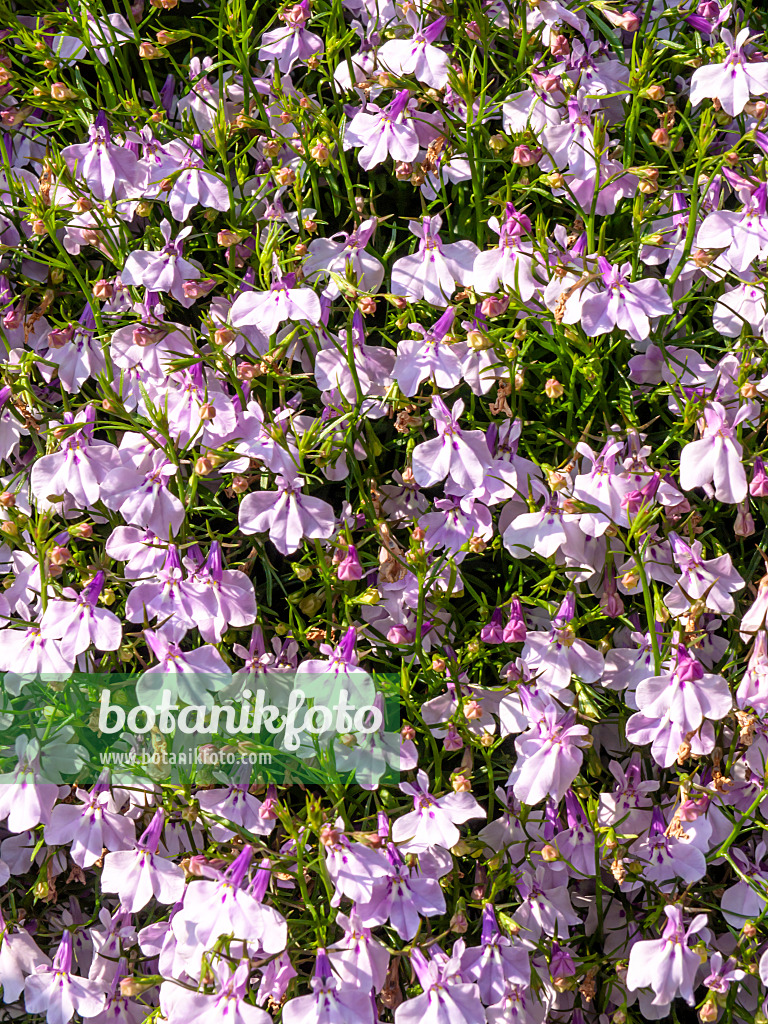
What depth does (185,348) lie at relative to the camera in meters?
1.29

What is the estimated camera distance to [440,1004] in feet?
3.70

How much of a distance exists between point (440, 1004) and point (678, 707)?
0.44 m

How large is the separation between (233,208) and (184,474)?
1.20 ft

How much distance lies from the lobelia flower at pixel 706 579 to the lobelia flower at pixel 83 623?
2.28ft

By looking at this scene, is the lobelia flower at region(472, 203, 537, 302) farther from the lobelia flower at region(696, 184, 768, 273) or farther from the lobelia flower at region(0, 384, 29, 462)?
the lobelia flower at region(0, 384, 29, 462)

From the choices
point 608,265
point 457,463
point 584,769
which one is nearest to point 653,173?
point 608,265

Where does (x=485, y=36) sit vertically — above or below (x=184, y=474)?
above

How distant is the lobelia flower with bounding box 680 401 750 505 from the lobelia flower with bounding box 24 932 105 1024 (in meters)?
0.99

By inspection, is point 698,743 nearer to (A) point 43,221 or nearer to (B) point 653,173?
(B) point 653,173

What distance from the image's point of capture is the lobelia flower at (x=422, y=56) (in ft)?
3.97

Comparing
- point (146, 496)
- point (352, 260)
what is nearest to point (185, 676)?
point (146, 496)

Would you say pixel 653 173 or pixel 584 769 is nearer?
pixel 653 173

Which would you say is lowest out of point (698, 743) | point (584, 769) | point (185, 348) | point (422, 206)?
point (584, 769)

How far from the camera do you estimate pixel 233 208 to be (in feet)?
4.30
